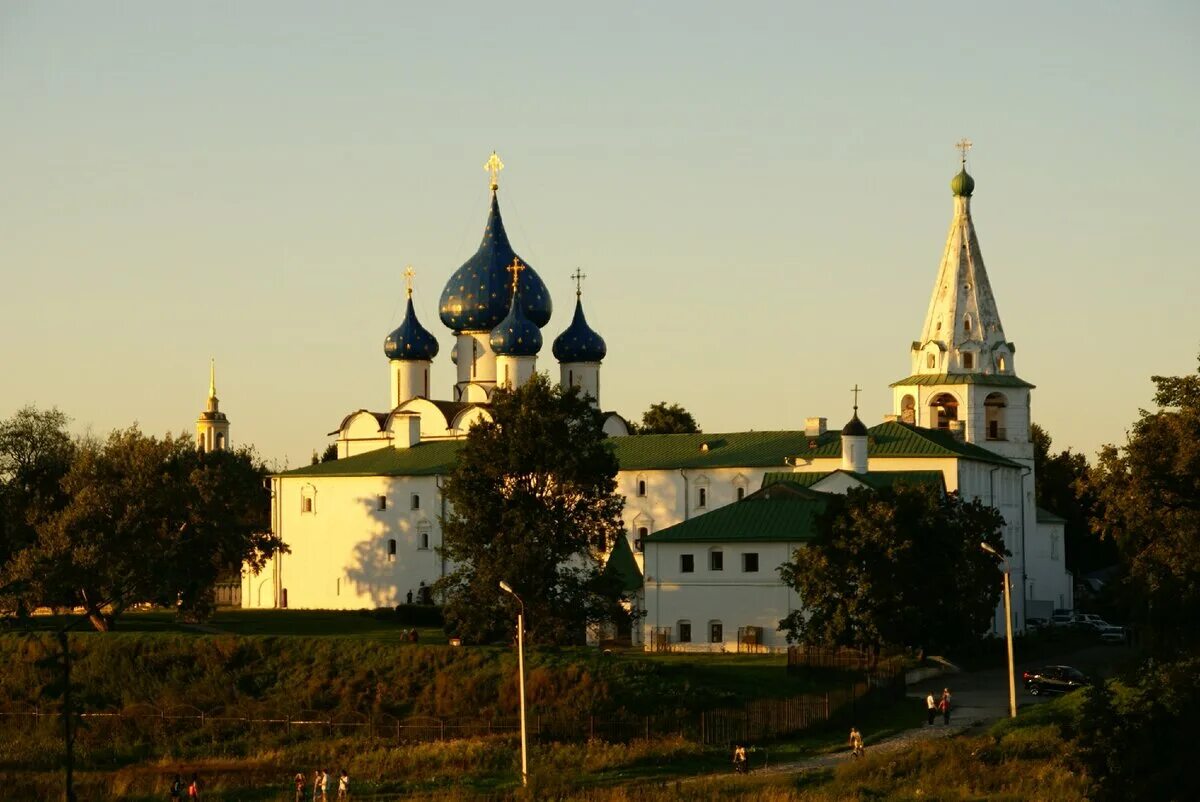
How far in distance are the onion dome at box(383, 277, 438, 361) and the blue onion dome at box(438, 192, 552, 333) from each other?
1.05 metres

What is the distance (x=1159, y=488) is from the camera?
51812 millimetres

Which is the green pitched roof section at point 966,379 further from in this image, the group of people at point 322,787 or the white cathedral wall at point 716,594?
the group of people at point 322,787

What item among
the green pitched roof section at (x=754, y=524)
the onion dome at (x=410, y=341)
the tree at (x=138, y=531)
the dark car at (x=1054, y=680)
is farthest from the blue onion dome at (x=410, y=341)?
the dark car at (x=1054, y=680)

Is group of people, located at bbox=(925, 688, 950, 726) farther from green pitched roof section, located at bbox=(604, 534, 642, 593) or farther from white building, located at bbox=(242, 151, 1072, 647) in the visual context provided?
white building, located at bbox=(242, 151, 1072, 647)

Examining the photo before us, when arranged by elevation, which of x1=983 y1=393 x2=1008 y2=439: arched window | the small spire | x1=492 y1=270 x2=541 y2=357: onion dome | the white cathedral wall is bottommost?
the white cathedral wall

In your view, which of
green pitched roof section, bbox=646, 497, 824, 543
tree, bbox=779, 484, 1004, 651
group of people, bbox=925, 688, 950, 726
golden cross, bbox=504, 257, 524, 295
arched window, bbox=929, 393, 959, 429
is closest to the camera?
group of people, bbox=925, 688, 950, 726

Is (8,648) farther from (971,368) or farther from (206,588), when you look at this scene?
(971,368)

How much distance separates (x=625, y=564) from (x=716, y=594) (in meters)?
5.19

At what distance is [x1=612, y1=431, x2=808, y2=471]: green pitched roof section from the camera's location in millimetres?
76938

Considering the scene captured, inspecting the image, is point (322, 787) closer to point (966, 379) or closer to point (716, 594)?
point (716, 594)

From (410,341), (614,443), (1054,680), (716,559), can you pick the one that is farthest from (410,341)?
(1054,680)

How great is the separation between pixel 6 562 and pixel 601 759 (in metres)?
29.4

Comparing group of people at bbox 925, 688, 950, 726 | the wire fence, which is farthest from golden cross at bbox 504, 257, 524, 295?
group of people at bbox 925, 688, 950, 726

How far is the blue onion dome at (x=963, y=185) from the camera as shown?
3248 inches
